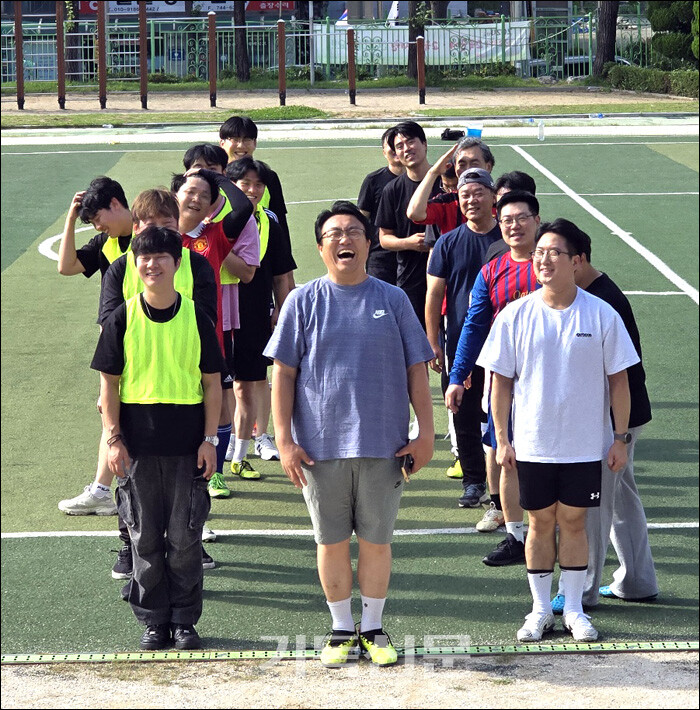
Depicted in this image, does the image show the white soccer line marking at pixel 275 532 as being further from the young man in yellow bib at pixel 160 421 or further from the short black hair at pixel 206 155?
the short black hair at pixel 206 155

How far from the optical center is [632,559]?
6523mm

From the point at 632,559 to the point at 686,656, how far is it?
743 millimetres

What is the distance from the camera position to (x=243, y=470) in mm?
8680

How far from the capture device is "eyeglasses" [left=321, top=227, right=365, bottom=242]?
5742mm

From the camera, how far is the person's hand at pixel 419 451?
5676mm

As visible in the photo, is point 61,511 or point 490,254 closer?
point 490,254

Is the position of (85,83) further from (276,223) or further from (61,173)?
(276,223)

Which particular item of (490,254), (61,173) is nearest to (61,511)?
(490,254)

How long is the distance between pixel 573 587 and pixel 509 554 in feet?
3.24

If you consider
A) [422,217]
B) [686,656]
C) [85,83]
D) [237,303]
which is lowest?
[686,656]

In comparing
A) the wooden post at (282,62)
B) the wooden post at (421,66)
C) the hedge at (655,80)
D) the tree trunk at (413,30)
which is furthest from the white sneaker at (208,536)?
the tree trunk at (413,30)

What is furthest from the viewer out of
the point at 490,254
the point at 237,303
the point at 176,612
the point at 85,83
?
the point at 85,83

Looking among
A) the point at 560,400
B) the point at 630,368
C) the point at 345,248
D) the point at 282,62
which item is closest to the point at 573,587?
the point at 560,400

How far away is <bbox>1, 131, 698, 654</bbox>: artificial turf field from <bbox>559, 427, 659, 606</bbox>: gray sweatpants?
0.12 meters
